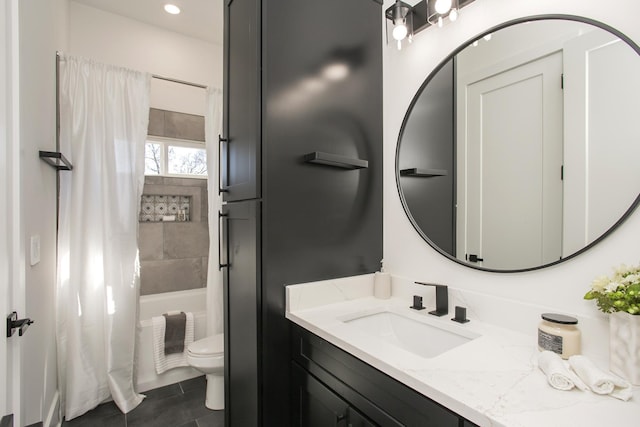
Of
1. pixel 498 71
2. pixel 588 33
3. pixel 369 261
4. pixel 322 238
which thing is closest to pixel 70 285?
pixel 322 238

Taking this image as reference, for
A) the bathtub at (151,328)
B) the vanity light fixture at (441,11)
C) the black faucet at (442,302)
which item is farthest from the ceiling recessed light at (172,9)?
the black faucet at (442,302)

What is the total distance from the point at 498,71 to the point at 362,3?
81cm

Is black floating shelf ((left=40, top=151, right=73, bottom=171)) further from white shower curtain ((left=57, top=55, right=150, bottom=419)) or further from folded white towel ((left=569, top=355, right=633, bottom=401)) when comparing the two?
folded white towel ((left=569, top=355, right=633, bottom=401))

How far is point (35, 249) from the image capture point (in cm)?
150

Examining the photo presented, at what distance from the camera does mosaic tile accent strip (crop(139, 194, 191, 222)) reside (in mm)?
2904

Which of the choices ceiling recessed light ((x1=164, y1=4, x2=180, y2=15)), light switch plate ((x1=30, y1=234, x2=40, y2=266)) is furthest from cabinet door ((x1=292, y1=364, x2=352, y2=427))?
ceiling recessed light ((x1=164, y1=4, x2=180, y2=15))

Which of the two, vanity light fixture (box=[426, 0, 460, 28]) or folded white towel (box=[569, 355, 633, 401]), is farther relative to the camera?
vanity light fixture (box=[426, 0, 460, 28])

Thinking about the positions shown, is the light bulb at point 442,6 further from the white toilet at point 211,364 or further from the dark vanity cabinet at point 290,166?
the white toilet at point 211,364

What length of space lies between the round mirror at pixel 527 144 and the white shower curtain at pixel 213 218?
5.43 feet

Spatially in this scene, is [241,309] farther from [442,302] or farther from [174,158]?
[174,158]

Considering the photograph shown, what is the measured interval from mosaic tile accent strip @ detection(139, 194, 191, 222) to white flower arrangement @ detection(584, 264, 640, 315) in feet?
10.2

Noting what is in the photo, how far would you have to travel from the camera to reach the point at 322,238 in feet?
4.64

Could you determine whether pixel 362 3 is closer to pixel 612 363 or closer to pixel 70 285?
pixel 612 363

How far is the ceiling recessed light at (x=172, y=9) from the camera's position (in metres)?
2.52
